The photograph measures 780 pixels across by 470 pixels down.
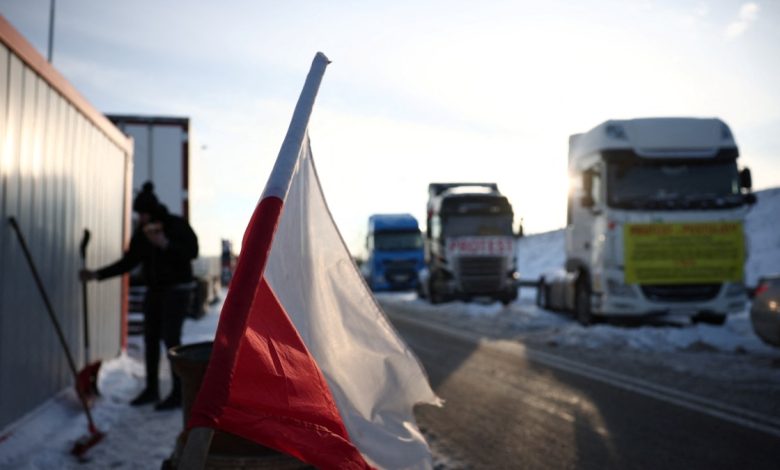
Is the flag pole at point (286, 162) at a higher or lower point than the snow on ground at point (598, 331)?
higher

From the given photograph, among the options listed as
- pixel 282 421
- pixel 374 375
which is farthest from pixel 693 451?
pixel 282 421

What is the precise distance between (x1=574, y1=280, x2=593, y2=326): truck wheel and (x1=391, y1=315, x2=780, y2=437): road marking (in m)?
2.42

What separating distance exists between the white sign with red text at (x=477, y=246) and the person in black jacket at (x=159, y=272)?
13.2 metres

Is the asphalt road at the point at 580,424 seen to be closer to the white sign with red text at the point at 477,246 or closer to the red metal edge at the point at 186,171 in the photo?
the red metal edge at the point at 186,171

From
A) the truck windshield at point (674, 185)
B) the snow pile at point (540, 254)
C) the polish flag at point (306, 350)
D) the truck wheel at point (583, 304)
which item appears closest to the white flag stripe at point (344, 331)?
the polish flag at point (306, 350)

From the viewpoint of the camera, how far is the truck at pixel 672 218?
1098cm

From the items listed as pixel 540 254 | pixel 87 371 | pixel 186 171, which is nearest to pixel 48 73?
pixel 87 371

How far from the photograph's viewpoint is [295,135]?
1932 millimetres

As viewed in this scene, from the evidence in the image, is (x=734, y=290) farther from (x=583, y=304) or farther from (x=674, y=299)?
(x=583, y=304)

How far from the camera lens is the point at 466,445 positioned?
480cm

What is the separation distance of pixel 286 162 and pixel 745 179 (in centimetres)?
1124

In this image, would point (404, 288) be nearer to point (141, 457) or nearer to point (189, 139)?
point (189, 139)

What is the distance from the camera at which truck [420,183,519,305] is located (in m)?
18.8

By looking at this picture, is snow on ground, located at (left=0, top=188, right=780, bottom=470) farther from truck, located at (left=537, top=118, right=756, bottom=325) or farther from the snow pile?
the snow pile
